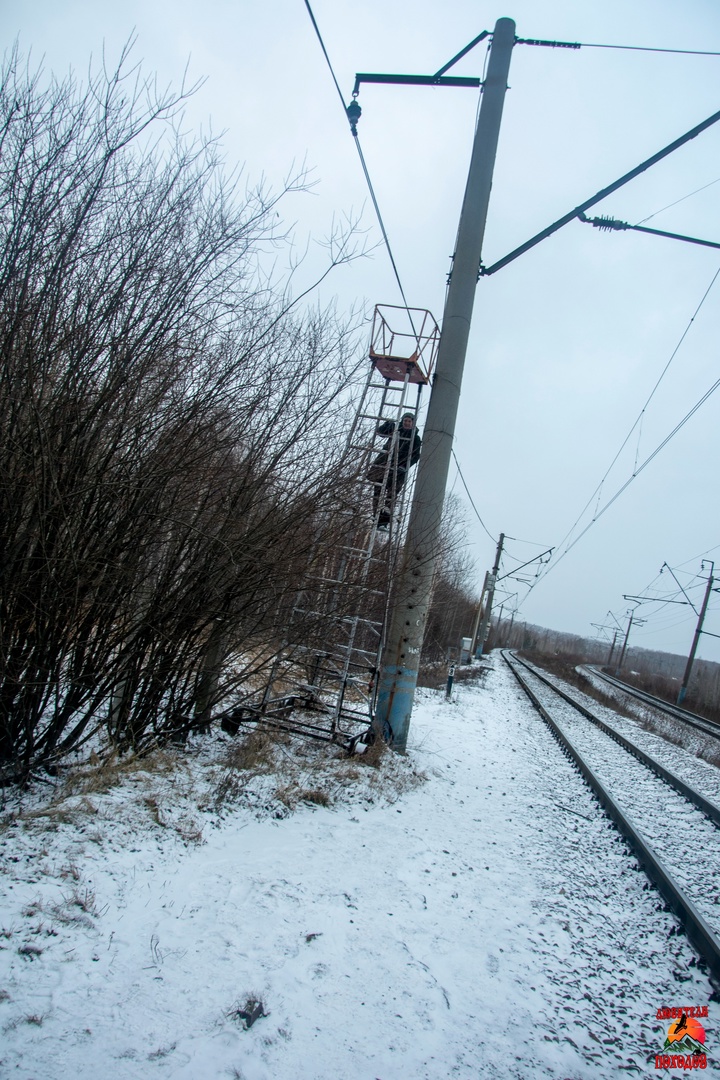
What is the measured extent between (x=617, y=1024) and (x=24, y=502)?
4.39 metres

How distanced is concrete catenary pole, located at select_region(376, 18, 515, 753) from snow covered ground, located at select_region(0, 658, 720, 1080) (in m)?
1.69

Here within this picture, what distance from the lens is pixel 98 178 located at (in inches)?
148

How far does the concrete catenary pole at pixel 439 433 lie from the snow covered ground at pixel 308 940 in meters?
1.69

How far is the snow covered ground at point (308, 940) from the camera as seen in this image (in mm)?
2260

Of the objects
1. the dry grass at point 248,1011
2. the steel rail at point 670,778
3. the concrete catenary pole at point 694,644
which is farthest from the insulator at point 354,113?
the concrete catenary pole at point 694,644

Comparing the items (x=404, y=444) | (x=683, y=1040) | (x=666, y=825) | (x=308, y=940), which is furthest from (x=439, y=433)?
(x=683, y=1040)

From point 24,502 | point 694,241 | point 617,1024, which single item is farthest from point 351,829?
point 694,241

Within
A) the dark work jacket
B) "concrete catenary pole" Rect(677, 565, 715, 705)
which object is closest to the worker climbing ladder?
the dark work jacket

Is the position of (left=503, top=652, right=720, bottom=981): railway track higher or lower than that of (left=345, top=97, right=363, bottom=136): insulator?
lower

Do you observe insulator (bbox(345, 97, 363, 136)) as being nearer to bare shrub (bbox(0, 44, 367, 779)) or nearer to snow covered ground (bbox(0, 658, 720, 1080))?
bare shrub (bbox(0, 44, 367, 779))

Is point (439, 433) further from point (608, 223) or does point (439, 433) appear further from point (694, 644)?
point (694, 644)

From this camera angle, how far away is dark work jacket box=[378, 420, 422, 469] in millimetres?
6582

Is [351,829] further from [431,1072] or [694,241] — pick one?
[694,241]

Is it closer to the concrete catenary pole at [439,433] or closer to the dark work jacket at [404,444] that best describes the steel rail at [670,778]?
the concrete catenary pole at [439,433]
